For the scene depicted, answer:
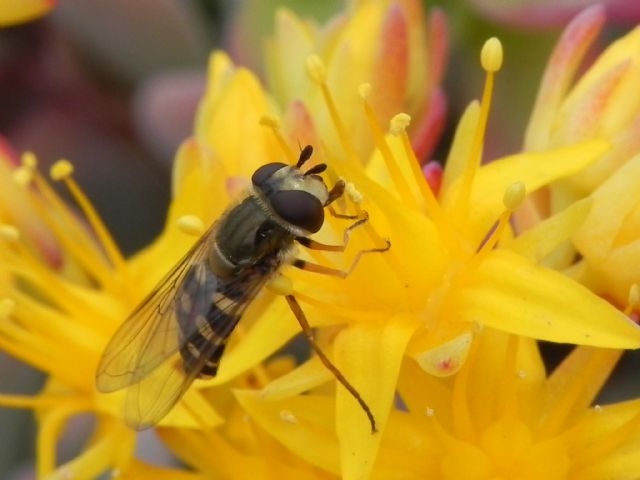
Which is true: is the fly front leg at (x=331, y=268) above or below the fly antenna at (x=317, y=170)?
below

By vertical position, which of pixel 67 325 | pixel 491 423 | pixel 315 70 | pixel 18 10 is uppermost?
pixel 18 10

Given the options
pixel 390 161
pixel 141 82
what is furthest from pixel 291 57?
pixel 141 82

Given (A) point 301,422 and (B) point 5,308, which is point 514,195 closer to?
(A) point 301,422

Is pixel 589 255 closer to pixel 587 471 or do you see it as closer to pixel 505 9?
pixel 587 471

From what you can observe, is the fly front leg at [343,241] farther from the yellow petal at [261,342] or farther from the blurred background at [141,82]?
the blurred background at [141,82]

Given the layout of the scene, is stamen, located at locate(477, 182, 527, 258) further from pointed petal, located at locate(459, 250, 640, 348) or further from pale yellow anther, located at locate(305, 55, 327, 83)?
pale yellow anther, located at locate(305, 55, 327, 83)

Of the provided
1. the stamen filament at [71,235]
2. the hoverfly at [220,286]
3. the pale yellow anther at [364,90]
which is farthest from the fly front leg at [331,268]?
the stamen filament at [71,235]
